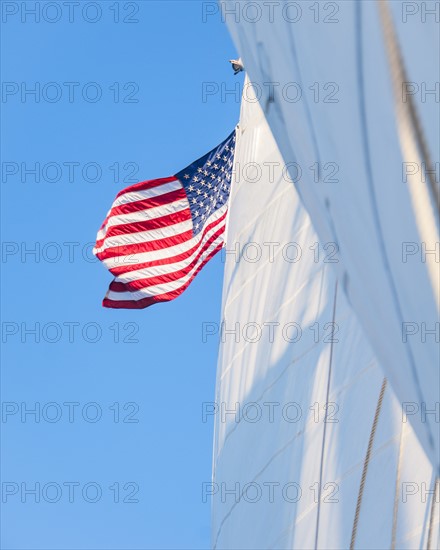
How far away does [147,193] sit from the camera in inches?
361

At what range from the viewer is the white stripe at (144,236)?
29.3 feet

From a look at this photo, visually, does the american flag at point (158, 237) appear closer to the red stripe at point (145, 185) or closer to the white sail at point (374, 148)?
the red stripe at point (145, 185)

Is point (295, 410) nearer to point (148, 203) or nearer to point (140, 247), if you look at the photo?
point (140, 247)

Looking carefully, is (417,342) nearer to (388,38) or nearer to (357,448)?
(388,38)

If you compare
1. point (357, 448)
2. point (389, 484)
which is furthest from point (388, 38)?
point (357, 448)

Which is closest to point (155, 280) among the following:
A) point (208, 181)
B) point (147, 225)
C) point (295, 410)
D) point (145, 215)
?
point (147, 225)

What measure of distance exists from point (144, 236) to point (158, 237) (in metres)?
0.12

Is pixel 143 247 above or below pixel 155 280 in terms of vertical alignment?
above

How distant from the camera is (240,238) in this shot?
7.69m

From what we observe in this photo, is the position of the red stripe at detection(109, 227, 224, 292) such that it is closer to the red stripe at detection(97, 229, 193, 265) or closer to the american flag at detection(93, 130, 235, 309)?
the american flag at detection(93, 130, 235, 309)

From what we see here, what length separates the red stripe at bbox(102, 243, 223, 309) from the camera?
8.80 metres

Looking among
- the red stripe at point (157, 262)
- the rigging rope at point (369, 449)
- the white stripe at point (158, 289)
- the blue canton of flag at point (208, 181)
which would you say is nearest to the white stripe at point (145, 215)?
the blue canton of flag at point (208, 181)

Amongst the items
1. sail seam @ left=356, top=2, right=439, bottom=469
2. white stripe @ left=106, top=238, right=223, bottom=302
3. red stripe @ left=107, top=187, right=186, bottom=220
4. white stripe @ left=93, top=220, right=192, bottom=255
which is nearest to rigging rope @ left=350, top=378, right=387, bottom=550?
sail seam @ left=356, top=2, right=439, bottom=469

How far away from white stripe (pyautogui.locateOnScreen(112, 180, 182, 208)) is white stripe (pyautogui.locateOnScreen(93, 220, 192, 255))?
317mm
